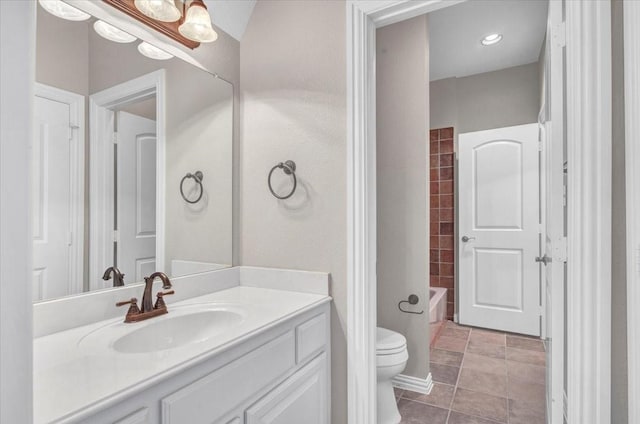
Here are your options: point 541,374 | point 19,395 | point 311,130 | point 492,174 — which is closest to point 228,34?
point 311,130

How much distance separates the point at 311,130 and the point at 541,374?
2409mm

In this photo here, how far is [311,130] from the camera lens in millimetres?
1647

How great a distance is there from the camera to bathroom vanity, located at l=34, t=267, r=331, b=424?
763 mm

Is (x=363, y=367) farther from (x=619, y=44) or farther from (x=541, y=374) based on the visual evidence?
(x=541, y=374)

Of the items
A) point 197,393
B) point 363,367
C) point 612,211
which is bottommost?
point 363,367

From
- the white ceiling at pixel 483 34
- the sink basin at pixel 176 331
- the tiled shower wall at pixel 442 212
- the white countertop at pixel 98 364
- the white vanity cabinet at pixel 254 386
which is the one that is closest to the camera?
the white countertop at pixel 98 364

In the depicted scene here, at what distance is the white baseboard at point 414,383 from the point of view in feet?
7.35

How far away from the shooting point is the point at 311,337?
1.42 metres

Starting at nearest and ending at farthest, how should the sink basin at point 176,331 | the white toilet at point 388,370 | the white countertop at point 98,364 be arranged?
1. the white countertop at point 98,364
2. the sink basin at point 176,331
3. the white toilet at point 388,370

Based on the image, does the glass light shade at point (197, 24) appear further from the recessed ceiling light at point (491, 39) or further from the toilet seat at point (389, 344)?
the recessed ceiling light at point (491, 39)

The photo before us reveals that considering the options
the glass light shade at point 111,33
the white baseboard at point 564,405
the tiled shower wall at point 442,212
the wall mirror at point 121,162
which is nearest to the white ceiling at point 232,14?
the wall mirror at point 121,162

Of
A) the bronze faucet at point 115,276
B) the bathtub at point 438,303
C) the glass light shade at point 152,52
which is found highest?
the glass light shade at point 152,52

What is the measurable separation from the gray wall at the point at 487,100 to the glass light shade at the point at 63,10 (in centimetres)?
346

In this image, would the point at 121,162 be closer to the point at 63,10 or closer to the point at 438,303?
the point at 63,10
